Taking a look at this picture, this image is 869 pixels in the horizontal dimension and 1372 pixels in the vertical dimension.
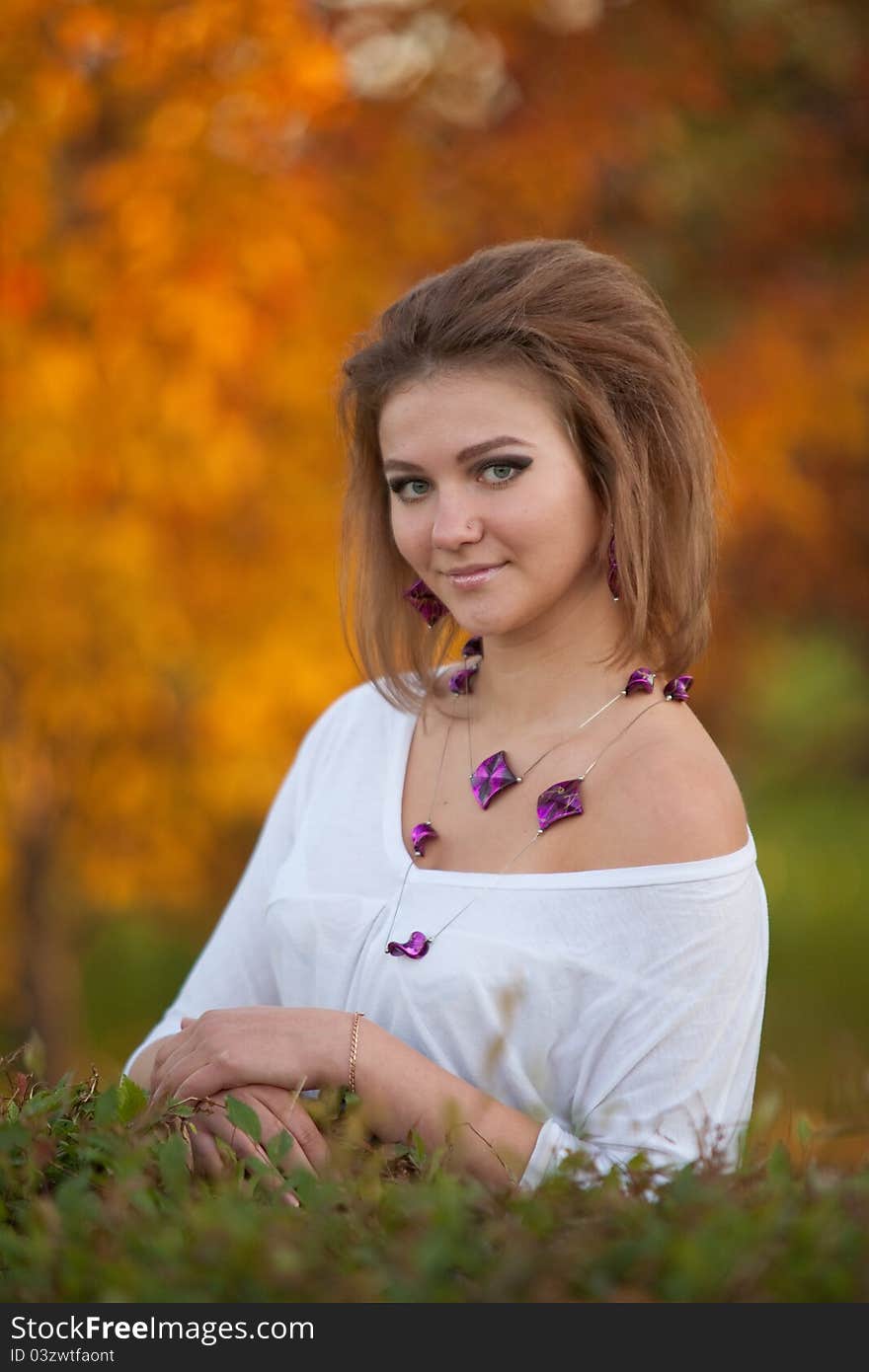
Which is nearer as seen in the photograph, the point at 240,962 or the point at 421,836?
the point at 421,836

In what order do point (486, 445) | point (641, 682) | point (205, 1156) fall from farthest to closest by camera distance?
point (641, 682) → point (486, 445) → point (205, 1156)

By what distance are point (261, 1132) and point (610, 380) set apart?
127cm

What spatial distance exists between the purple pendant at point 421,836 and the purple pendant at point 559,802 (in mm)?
220

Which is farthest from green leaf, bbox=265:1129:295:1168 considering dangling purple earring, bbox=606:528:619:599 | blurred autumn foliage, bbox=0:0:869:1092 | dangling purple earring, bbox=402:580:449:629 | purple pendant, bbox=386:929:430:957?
blurred autumn foliage, bbox=0:0:869:1092

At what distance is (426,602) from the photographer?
269 centimetres

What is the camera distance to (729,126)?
187 inches

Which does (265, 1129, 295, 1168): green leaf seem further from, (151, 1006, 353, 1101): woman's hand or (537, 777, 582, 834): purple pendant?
Answer: (537, 777, 582, 834): purple pendant

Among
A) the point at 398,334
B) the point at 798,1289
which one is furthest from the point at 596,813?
the point at 798,1289

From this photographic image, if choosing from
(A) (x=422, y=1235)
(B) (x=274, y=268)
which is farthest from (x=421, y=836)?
(B) (x=274, y=268)

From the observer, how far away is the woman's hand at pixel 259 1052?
191 cm

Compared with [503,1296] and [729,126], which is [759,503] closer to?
[729,126]

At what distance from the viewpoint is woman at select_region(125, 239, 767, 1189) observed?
1.99 meters

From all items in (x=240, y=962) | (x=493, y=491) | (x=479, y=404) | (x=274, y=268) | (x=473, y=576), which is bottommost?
(x=240, y=962)

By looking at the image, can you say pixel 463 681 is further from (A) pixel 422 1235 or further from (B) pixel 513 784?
(A) pixel 422 1235
